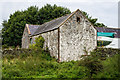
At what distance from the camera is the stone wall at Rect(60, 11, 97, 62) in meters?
13.6

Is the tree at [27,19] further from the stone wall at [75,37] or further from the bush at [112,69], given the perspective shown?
the bush at [112,69]

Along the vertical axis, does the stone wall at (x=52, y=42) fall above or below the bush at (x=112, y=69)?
above

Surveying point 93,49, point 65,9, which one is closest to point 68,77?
point 93,49

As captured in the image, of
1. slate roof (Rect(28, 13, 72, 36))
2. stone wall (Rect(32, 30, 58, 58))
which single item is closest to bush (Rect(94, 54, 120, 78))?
stone wall (Rect(32, 30, 58, 58))

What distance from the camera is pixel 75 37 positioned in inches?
563

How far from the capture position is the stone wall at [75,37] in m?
13.6

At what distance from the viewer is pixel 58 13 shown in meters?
31.4

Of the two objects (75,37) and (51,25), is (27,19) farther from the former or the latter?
(75,37)

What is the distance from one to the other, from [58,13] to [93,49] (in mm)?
18230

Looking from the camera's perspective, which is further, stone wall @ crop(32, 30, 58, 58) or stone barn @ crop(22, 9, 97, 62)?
stone wall @ crop(32, 30, 58, 58)

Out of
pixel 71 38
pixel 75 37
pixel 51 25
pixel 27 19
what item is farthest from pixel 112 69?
pixel 27 19

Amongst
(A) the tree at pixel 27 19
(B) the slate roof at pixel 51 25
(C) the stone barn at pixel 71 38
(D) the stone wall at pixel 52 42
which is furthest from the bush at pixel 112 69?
(A) the tree at pixel 27 19

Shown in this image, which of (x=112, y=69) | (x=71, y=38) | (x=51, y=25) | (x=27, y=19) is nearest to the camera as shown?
(x=112, y=69)

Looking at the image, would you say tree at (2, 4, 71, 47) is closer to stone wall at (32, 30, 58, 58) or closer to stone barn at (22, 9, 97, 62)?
stone wall at (32, 30, 58, 58)
